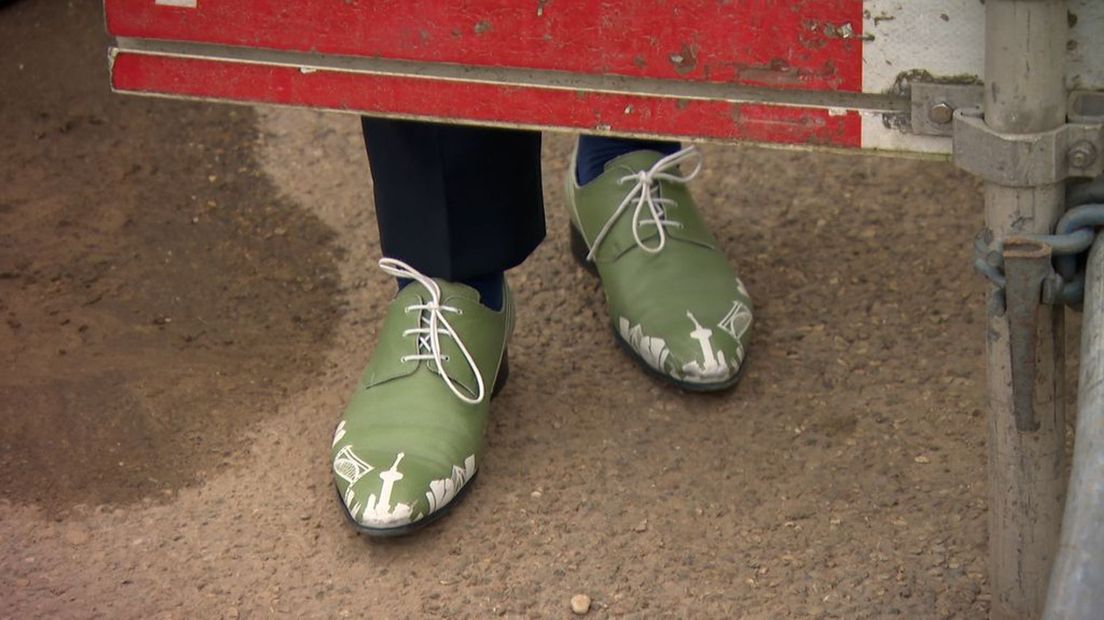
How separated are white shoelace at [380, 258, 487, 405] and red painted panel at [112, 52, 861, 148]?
481 mm

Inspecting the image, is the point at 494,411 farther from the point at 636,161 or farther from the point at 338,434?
the point at 636,161

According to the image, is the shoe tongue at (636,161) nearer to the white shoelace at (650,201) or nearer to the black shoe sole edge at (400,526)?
the white shoelace at (650,201)

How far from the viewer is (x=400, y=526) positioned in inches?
65.8

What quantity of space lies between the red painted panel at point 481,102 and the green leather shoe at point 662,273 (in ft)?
2.16

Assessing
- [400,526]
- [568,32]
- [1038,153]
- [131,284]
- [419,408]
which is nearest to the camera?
[1038,153]

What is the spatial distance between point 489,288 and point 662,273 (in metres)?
0.25

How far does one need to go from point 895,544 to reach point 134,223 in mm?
1414

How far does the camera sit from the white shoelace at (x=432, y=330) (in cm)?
183

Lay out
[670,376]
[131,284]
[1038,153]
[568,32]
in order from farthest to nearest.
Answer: [131,284]
[670,376]
[568,32]
[1038,153]

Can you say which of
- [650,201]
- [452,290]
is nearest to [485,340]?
[452,290]

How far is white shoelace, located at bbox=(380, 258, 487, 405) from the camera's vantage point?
6.01ft

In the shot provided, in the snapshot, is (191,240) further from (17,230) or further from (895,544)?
(895,544)

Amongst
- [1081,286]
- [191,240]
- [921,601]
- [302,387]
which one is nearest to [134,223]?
[191,240]

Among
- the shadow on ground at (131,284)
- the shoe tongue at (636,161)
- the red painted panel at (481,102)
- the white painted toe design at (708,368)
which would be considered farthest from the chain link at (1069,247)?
the shadow on ground at (131,284)
